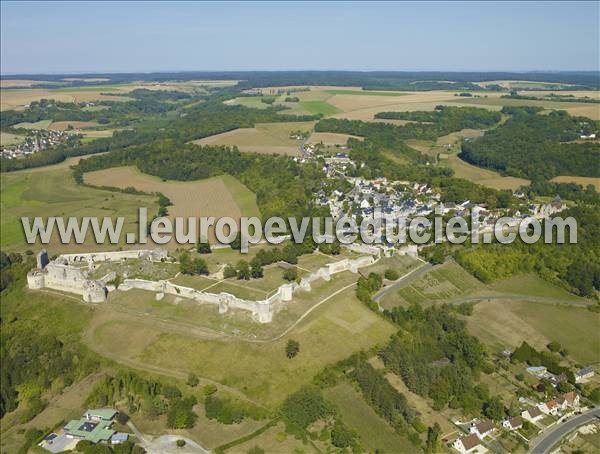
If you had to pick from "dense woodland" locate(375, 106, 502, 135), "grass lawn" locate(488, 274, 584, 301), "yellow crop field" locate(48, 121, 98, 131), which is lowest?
"grass lawn" locate(488, 274, 584, 301)

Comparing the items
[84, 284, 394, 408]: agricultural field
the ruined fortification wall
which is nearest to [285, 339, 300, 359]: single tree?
[84, 284, 394, 408]: agricultural field

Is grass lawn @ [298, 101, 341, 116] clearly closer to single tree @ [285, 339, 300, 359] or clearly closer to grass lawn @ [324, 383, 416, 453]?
single tree @ [285, 339, 300, 359]

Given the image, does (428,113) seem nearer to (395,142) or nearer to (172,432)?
(395,142)

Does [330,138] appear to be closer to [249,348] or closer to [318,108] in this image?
[318,108]

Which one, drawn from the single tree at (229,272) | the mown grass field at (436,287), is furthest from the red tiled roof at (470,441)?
the single tree at (229,272)

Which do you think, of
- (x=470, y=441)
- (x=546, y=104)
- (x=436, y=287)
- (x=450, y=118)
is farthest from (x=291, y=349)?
(x=546, y=104)

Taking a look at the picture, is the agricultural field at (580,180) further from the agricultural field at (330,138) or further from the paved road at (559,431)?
the paved road at (559,431)

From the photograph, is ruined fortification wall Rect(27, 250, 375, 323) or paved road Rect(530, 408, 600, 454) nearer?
paved road Rect(530, 408, 600, 454)
